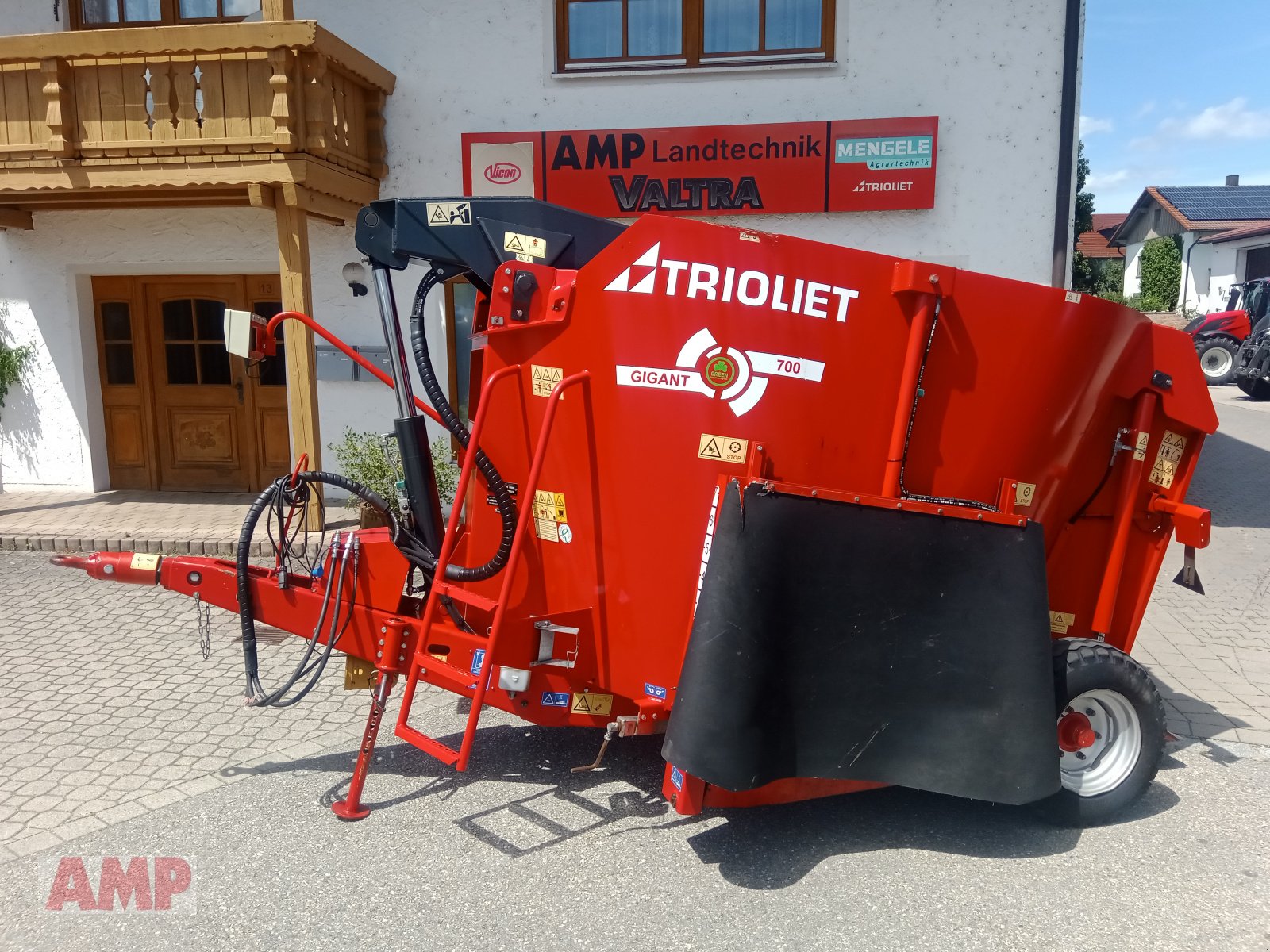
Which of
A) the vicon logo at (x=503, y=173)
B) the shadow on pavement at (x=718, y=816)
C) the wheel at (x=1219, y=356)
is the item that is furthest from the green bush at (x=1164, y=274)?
the shadow on pavement at (x=718, y=816)

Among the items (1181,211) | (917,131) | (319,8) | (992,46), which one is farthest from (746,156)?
(1181,211)

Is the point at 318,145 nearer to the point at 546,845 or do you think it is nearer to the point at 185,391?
the point at 185,391

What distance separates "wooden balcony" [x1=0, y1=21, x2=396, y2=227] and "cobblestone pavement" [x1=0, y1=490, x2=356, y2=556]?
283cm

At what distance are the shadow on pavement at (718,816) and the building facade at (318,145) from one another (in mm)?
4778

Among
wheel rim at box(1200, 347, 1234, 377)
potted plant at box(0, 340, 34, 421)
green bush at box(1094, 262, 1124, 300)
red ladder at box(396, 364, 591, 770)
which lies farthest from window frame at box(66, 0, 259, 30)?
green bush at box(1094, 262, 1124, 300)

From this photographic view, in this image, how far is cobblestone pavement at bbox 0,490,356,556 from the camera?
8.18 metres

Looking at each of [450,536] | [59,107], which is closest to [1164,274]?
[59,107]

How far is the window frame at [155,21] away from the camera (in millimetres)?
9734

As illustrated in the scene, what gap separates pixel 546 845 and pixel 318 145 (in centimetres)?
630

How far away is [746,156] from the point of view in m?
8.71

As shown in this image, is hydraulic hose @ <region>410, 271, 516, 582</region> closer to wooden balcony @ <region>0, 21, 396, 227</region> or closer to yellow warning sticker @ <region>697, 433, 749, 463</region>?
yellow warning sticker @ <region>697, 433, 749, 463</region>

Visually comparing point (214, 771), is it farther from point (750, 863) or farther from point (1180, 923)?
point (1180, 923)

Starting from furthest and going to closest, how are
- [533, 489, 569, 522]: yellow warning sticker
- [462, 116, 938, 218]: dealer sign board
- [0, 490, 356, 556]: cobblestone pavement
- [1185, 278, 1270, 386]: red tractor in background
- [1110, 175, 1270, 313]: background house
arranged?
1. [1110, 175, 1270, 313]: background house
2. [1185, 278, 1270, 386]: red tractor in background
3. [462, 116, 938, 218]: dealer sign board
4. [0, 490, 356, 556]: cobblestone pavement
5. [533, 489, 569, 522]: yellow warning sticker

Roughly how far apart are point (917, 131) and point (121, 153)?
6688 mm
